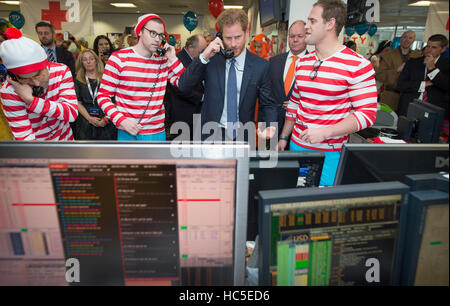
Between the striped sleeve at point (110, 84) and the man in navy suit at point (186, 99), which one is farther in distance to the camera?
the man in navy suit at point (186, 99)

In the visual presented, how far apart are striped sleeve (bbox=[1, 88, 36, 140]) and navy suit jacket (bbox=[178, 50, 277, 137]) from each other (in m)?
0.90

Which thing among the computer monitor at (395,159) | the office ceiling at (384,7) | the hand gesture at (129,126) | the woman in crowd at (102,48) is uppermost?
the office ceiling at (384,7)

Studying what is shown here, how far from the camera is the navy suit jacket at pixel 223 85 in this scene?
6.56 ft

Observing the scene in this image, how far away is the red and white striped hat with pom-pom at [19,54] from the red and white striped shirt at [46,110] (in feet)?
0.49

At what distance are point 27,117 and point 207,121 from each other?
3.40 feet

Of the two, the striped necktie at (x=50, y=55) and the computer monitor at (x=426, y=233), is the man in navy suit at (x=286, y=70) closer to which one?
the computer monitor at (x=426, y=233)

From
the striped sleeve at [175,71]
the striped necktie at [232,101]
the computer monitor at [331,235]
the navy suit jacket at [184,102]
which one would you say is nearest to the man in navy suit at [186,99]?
the navy suit jacket at [184,102]

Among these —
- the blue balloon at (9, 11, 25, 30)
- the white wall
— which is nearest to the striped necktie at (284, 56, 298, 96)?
the blue balloon at (9, 11, 25, 30)

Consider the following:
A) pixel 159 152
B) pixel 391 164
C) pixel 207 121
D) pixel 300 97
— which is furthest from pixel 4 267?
pixel 300 97

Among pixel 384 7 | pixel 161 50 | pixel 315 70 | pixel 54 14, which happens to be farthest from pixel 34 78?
pixel 384 7

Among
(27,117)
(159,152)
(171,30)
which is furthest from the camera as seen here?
(171,30)

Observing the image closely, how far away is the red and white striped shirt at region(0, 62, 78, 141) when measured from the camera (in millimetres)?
1650
